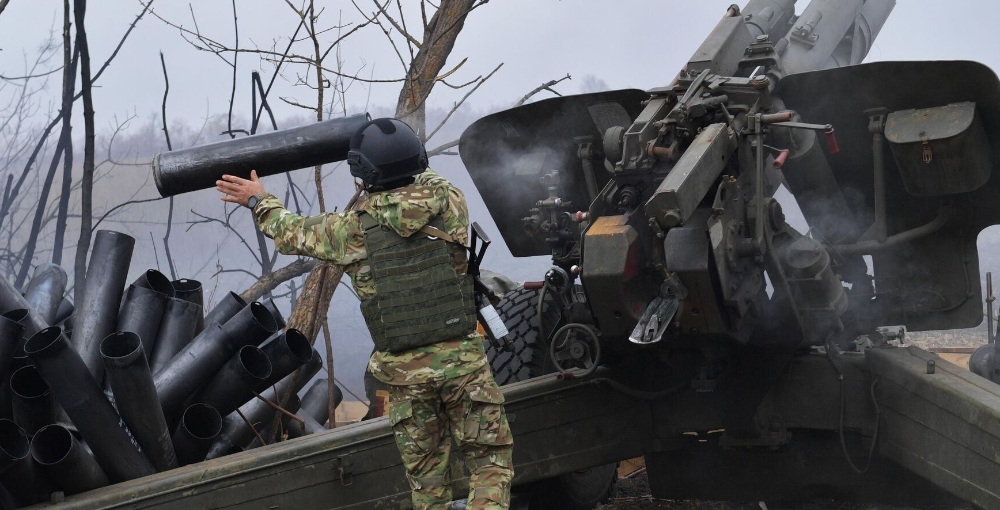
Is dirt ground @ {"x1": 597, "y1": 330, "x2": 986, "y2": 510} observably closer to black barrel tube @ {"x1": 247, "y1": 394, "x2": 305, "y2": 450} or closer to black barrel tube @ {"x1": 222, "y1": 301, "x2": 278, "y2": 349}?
black barrel tube @ {"x1": 247, "y1": 394, "x2": 305, "y2": 450}

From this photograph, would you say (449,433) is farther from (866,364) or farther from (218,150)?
(866,364)

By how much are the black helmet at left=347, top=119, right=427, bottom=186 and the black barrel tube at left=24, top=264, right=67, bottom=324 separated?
245cm

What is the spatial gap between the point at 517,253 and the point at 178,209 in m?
9.80

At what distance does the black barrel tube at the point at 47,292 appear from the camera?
5297 millimetres

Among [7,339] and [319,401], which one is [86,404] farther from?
[319,401]

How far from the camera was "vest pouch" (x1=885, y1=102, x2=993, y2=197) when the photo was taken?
393cm

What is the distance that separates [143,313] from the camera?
192 inches

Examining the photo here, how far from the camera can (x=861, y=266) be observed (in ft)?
15.4

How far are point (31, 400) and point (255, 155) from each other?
1.26 m

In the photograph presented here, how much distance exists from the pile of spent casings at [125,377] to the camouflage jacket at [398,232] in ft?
2.72

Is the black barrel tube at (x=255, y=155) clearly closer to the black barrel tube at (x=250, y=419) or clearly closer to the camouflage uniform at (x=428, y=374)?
the camouflage uniform at (x=428, y=374)

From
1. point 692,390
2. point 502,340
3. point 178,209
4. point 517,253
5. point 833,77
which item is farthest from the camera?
point 178,209

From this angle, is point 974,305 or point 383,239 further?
point 974,305

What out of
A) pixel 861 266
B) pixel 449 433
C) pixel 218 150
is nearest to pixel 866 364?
pixel 861 266
